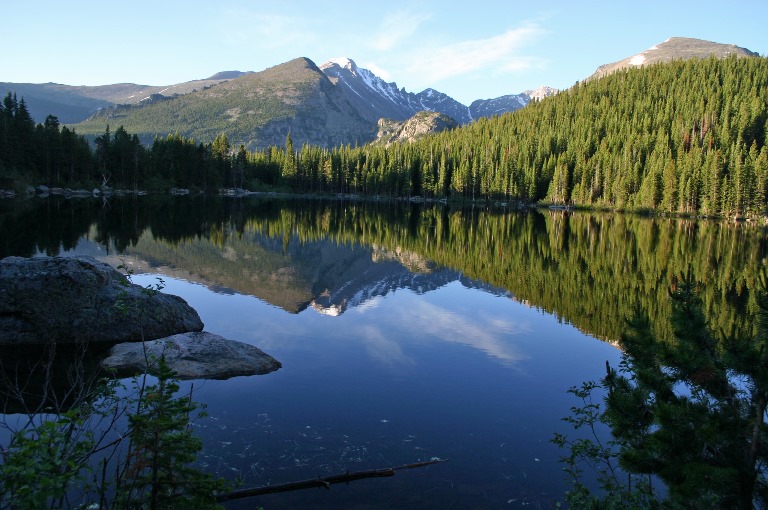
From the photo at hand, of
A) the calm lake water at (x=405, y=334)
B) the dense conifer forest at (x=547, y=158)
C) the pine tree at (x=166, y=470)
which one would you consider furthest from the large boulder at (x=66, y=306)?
the dense conifer forest at (x=547, y=158)

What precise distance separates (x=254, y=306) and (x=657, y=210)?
363 ft

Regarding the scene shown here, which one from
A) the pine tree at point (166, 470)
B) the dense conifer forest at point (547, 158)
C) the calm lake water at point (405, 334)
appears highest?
the dense conifer forest at point (547, 158)

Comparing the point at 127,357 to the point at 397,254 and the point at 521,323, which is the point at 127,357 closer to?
the point at 521,323

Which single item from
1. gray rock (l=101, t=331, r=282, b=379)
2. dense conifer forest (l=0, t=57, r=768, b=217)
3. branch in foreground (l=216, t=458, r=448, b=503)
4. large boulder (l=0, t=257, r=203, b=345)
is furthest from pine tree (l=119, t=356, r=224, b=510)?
dense conifer forest (l=0, t=57, r=768, b=217)

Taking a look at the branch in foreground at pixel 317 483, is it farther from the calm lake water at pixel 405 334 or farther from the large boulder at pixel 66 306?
the large boulder at pixel 66 306

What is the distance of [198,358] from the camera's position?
533 inches

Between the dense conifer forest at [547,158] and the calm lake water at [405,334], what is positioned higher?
the dense conifer forest at [547,158]

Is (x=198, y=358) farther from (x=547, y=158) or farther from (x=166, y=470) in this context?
(x=547, y=158)

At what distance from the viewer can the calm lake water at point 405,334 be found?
9.18m

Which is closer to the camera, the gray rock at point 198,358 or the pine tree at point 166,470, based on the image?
the pine tree at point 166,470

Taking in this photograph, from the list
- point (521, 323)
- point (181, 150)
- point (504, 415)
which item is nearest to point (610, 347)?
point (521, 323)

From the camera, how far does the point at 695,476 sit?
4.87 metres

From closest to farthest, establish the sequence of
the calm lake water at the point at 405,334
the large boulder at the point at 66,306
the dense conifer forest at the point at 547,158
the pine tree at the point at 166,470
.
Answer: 1. the pine tree at the point at 166,470
2. the calm lake water at the point at 405,334
3. the large boulder at the point at 66,306
4. the dense conifer forest at the point at 547,158

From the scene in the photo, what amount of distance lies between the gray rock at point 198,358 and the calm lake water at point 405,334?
0.55 m
